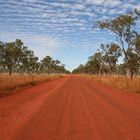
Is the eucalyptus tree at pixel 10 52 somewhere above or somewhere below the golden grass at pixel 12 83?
above

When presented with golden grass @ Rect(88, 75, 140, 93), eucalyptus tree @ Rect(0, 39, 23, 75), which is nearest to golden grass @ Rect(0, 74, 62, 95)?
golden grass @ Rect(88, 75, 140, 93)

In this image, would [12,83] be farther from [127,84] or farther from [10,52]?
[10,52]

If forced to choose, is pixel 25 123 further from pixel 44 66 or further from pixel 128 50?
pixel 44 66

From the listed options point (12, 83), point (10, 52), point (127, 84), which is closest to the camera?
point (12, 83)

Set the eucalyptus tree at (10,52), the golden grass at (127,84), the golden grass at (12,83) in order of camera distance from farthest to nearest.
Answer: the eucalyptus tree at (10,52)
the golden grass at (127,84)
the golden grass at (12,83)

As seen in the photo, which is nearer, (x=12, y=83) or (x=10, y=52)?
(x=12, y=83)

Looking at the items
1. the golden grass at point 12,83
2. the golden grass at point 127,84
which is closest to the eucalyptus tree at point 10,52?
the golden grass at point 12,83

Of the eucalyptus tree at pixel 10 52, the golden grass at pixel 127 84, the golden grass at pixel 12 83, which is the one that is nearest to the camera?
the golden grass at pixel 12 83

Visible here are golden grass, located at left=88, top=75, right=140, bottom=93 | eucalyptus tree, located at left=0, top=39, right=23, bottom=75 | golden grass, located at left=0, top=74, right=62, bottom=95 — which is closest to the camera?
golden grass, located at left=0, top=74, right=62, bottom=95

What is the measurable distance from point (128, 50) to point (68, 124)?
36.7 m

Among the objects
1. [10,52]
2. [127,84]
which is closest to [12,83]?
[127,84]

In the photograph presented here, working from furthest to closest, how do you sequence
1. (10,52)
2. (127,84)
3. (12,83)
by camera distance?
(10,52), (127,84), (12,83)

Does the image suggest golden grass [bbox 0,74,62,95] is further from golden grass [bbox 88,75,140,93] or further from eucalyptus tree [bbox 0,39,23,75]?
eucalyptus tree [bbox 0,39,23,75]

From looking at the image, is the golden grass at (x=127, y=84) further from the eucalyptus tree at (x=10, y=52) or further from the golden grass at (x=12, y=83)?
the eucalyptus tree at (x=10, y=52)
